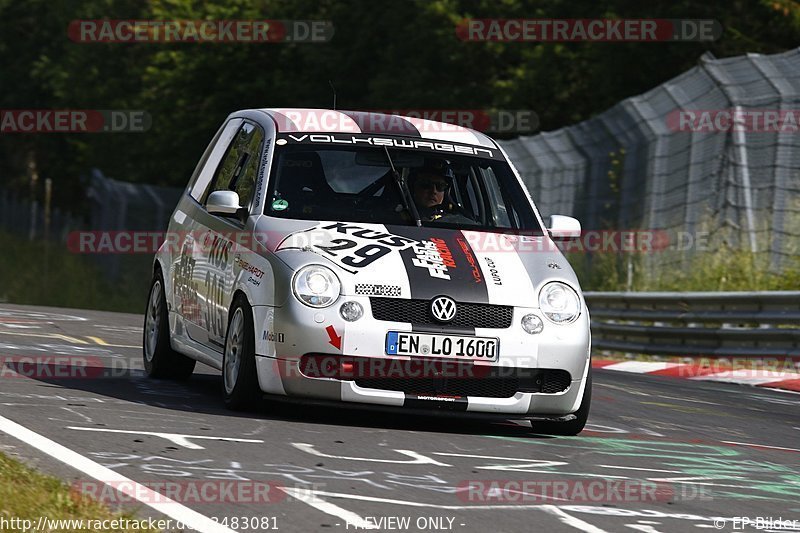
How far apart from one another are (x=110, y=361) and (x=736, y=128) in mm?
10163

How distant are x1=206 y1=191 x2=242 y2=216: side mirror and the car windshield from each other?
18 centimetres

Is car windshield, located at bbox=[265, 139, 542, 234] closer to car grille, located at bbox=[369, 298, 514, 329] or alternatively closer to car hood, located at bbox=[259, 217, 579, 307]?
car hood, located at bbox=[259, 217, 579, 307]

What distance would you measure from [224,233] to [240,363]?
3.88 feet

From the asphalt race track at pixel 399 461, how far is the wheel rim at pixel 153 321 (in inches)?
10.7

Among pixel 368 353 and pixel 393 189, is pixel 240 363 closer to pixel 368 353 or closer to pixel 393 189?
pixel 368 353

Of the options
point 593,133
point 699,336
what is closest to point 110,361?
point 699,336

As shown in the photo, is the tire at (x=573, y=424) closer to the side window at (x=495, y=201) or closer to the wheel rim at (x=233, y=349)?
the side window at (x=495, y=201)

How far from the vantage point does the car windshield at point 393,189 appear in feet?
31.9

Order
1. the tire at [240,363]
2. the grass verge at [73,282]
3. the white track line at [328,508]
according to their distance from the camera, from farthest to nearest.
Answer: the grass verge at [73,282]
the tire at [240,363]
the white track line at [328,508]

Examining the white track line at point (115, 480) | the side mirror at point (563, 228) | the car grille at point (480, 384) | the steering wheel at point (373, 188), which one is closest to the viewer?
the white track line at point (115, 480)

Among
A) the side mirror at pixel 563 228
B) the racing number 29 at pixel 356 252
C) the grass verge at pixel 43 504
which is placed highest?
the side mirror at pixel 563 228

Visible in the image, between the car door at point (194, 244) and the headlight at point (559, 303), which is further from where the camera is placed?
the car door at point (194, 244)

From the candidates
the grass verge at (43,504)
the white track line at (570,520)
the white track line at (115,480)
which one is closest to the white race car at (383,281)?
the white track line at (115,480)

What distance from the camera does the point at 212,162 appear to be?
1121 cm
